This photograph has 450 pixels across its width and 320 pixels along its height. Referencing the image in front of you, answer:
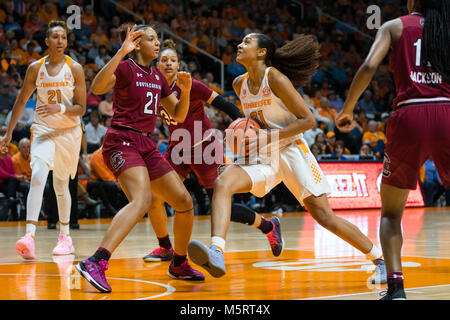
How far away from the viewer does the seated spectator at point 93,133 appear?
12875mm

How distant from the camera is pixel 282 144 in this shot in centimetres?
543

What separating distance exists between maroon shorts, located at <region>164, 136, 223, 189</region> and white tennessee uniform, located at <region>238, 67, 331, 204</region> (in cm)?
157

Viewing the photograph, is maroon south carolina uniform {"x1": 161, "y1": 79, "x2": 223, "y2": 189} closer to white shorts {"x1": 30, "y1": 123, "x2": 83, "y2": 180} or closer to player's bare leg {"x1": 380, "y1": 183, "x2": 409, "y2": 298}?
white shorts {"x1": 30, "y1": 123, "x2": 83, "y2": 180}

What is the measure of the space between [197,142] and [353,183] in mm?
7898

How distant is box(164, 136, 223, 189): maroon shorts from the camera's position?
6.95 metres

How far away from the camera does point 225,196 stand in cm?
495

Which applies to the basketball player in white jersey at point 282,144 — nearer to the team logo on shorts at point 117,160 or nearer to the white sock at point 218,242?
the white sock at point 218,242

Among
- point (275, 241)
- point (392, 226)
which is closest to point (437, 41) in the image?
point (392, 226)

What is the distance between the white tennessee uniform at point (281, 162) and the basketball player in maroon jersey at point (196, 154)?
3.88 feet

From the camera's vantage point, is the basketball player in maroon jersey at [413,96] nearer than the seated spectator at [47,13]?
Yes

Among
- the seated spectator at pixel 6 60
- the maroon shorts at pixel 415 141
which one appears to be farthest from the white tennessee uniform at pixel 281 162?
the seated spectator at pixel 6 60

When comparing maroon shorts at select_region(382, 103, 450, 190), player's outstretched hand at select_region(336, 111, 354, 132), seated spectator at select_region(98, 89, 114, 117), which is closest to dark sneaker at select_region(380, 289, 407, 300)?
maroon shorts at select_region(382, 103, 450, 190)
